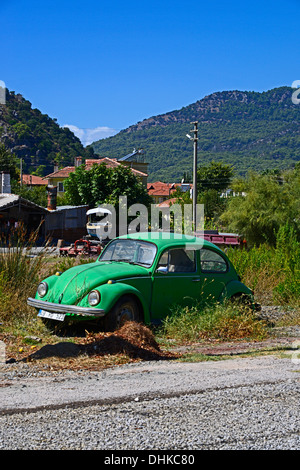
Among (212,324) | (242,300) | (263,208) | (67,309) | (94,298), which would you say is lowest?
(212,324)

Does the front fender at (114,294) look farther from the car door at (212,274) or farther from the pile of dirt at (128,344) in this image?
the car door at (212,274)

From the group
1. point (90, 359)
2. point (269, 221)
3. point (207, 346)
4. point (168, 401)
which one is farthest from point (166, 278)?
point (269, 221)

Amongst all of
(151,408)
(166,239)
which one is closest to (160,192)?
(166,239)

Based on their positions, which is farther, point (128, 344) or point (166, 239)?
point (166, 239)

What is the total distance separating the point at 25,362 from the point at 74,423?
2581 millimetres

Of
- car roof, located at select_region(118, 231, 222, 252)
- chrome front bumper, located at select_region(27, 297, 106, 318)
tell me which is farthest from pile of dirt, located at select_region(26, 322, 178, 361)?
car roof, located at select_region(118, 231, 222, 252)

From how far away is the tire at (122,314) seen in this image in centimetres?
796

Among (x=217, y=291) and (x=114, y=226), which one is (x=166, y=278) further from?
(x=114, y=226)

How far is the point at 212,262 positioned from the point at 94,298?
2828mm

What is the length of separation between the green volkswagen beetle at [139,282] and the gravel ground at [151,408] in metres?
1.64

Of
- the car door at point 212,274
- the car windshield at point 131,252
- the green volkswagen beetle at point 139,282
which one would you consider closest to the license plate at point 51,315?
the green volkswagen beetle at point 139,282

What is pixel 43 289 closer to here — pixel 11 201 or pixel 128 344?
pixel 128 344

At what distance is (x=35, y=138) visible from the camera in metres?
137

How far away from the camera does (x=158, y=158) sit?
642 ft
